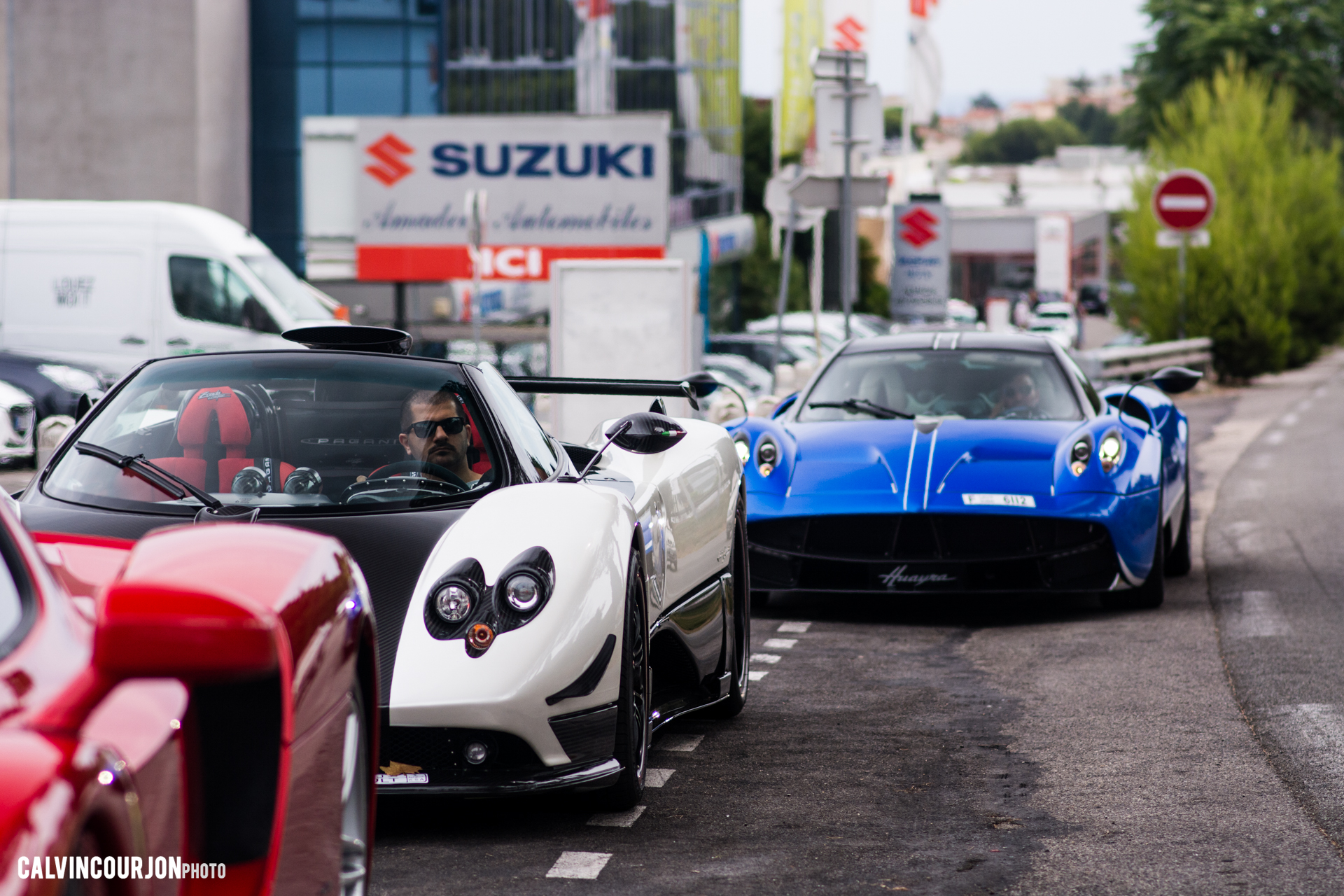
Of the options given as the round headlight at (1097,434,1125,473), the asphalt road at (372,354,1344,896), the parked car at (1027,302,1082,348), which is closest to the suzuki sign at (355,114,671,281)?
the asphalt road at (372,354,1344,896)

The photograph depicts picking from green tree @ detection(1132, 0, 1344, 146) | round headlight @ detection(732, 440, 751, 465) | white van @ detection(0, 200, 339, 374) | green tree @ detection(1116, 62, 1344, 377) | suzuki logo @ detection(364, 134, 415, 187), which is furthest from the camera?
green tree @ detection(1132, 0, 1344, 146)

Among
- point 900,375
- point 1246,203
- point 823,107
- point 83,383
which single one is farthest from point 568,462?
point 1246,203

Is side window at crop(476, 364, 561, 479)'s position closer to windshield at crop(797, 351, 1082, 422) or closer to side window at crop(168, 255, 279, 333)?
windshield at crop(797, 351, 1082, 422)

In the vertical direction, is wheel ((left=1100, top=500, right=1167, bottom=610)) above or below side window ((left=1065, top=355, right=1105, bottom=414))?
below

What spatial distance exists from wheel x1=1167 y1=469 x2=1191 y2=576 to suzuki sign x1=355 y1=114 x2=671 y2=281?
64.9 feet

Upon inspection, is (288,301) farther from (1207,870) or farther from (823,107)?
(1207,870)

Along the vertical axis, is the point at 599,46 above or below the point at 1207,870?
above

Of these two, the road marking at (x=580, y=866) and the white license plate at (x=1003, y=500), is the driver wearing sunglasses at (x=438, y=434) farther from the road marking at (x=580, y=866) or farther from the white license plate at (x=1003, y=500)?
the white license plate at (x=1003, y=500)

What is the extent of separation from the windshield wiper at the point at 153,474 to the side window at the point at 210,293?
13.4 meters

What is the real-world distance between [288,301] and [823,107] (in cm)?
597

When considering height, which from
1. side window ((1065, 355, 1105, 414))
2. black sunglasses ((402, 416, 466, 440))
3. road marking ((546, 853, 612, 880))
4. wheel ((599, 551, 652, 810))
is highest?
black sunglasses ((402, 416, 466, 440))

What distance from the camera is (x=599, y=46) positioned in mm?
52156

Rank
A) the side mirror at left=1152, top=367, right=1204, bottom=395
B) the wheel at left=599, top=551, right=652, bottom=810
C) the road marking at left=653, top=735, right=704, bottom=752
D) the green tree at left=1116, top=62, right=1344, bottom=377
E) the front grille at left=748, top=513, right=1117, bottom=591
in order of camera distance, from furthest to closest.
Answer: the green tree at left=1116, top=62, right=1344, bottom=377 → the side mirror at left=1152, top=367, right=1204, bottom=395 → the front grille at left=748, top=513, right=1117, bottom=591 → the road marking at left=653, top=735, right=704, bottom=752 → the wheel at left=599, top=551, right=652, bottom=810

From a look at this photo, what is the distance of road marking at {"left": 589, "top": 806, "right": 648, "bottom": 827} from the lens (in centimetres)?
479
